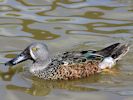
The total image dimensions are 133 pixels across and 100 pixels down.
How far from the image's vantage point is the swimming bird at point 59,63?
885 cm

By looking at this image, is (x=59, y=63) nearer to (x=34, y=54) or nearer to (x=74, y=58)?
(x=74, y=58)

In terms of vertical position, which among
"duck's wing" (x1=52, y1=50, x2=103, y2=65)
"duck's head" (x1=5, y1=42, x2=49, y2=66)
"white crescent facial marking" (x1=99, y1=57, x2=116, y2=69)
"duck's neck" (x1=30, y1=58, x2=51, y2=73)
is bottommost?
"white crescent facial marking" (x1=99, y1=57, x2=116, y2=69)

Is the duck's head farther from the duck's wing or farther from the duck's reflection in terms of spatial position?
the duck's reflection

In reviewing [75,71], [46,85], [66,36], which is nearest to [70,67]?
[75,71]

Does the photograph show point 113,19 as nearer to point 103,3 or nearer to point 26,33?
point 103,3

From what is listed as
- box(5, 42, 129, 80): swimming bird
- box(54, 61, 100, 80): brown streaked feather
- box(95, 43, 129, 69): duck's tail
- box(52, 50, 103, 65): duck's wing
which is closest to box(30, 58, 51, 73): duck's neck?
box(5, 42, 129, 80): swimming bird

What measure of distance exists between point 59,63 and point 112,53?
1167mm

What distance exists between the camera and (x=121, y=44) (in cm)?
973

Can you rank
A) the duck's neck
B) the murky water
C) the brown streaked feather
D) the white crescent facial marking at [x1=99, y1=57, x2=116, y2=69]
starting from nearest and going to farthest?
the murky water
the brown streaked feather
the duck's neck
the white crescent facial marking at [x1=99, y1=57, x2=116, y2=69]

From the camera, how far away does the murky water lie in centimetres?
841

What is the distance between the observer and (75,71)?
8875 mm

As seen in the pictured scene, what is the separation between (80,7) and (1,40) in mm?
2899

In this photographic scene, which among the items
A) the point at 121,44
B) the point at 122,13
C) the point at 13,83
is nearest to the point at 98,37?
the point at 121,44

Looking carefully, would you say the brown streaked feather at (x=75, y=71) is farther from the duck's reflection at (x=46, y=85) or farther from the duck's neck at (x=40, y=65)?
the duck's neck at (x=40, y=65)
